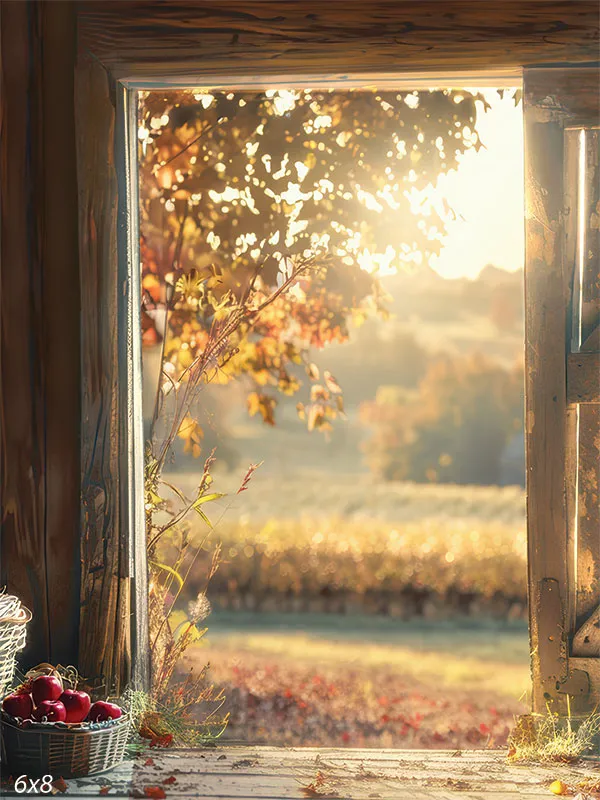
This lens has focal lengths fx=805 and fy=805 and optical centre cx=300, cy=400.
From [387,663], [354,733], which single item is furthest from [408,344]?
[354,733]

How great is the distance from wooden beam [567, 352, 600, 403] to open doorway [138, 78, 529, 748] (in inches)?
37.2

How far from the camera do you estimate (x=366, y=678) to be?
19.4 feet

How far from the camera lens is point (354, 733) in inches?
196

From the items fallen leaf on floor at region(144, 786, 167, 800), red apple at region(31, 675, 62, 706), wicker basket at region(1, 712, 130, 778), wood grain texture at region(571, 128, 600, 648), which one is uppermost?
wood grain texture at region(571, 128, 600, 648)

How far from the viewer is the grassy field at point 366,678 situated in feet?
16.5

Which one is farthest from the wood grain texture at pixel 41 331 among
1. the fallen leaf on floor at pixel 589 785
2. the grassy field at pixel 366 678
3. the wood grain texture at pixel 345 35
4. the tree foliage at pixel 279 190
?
the grassy field at pixel 366 678

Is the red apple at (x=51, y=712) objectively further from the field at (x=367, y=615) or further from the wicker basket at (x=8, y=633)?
the field at (x=367, y=615)

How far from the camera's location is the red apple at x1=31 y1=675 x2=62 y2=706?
2129mm

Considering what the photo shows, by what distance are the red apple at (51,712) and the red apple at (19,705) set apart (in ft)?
0.08

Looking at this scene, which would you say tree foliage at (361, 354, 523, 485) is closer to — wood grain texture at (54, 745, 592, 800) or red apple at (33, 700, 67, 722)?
wood grain texture at (54, 745, 592, 800)

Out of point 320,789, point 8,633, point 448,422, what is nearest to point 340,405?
point 320,789

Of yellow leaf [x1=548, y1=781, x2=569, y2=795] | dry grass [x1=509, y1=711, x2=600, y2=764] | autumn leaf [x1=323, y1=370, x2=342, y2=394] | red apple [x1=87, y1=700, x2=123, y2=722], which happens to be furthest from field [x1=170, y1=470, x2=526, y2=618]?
yellow leaf [x1=548, y1=781, x2=569, y2=795]

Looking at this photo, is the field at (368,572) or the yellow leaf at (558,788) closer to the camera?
the yellow leaf at (558,788)

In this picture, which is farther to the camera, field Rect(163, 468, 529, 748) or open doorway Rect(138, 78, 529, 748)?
field Rect(163, 468, 529, 748)
